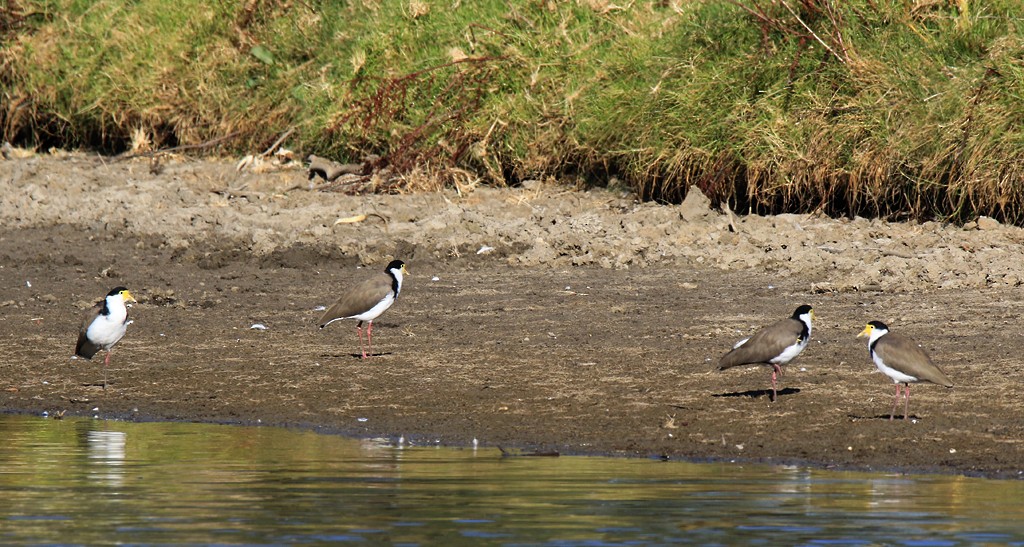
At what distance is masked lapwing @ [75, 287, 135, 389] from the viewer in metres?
11.8

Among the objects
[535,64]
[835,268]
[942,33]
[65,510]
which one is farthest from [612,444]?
[535,64]

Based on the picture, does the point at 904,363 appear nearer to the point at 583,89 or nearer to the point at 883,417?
the point at 883,417

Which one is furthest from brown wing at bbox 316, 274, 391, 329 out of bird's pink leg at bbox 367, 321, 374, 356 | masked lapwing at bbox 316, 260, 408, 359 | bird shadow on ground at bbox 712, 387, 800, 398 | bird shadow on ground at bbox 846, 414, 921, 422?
bird shadow on ground at bbox 846, 414, 921, 422

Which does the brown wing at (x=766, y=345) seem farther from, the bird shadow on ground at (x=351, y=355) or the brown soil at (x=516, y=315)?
the bird shadow on ground at (x=351, y=355)

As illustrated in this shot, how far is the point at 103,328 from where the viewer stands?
464 inches

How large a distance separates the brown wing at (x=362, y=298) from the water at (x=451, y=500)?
2.79m

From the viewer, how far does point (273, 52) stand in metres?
21.6

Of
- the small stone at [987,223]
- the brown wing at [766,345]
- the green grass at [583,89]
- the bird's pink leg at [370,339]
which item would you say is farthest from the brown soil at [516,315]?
the green grass at [583,89]

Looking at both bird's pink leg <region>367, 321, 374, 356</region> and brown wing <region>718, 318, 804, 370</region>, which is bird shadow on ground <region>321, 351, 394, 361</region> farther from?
brown wing <region>718, 318, 804, 370</region>

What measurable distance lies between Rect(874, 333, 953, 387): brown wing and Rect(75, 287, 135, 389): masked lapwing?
5792 mm

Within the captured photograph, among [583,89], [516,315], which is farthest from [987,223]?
[583,89]

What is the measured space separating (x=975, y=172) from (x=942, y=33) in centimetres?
215

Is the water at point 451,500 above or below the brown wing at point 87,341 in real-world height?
below

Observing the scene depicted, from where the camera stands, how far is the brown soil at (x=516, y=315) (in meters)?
9.95
